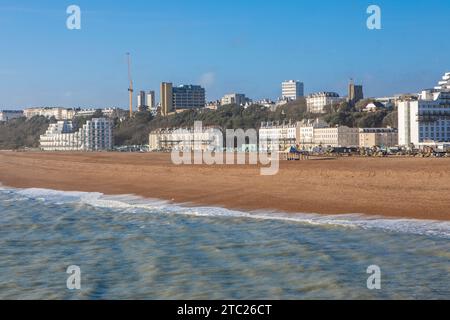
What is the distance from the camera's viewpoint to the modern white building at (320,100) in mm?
123875

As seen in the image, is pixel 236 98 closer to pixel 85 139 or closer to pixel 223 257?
pixel 85 139

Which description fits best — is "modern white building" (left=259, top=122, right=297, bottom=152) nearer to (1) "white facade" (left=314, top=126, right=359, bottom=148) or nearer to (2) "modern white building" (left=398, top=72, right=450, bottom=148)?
→ (1) "white facade" (left=314, top=126, right=359, bottom=148)

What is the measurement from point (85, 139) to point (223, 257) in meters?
114

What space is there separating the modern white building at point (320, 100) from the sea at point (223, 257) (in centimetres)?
10907

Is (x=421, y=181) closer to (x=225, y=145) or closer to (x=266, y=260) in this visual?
(x=266, y=260)

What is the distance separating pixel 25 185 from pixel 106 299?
2189 cm

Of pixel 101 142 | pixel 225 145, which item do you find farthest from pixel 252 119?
pixel 101 142

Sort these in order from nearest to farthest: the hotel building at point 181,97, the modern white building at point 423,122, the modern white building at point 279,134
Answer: the modern white building at point 423,122 < the modern white building at point 279,134 < the hotel building at point 181,97

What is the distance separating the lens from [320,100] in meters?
126

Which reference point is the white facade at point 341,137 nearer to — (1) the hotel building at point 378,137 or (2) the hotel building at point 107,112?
(1) the hotel building at point 378,137

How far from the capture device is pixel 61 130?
132 meters

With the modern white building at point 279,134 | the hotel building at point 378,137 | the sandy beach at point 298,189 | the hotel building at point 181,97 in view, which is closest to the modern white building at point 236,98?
the hotel building at point 181,97

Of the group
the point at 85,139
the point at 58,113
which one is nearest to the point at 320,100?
the point at 85,139

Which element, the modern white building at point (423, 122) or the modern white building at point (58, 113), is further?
the modern white building at point (58, 113)
